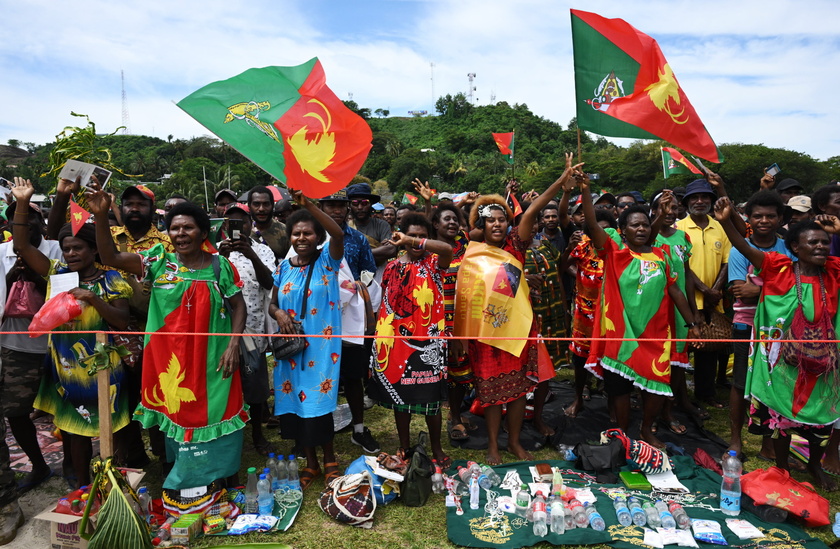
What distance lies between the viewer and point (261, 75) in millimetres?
3697

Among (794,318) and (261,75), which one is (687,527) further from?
→ (261,75)

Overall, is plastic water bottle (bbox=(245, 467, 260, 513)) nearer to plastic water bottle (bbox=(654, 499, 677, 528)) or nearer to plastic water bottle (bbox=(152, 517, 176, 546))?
plastic water bottle (bbox=(152, 517, 176, 546))

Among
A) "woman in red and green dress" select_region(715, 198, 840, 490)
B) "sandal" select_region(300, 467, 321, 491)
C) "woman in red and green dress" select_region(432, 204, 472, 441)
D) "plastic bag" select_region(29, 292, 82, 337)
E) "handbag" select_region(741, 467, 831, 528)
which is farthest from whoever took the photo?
"woman in red and green dress" select_region(432, 204, 472, 441)

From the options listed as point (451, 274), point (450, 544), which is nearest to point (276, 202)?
point (451, 274)

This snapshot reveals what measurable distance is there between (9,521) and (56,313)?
1.45 m

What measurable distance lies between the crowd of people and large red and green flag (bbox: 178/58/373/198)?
0.94 ft

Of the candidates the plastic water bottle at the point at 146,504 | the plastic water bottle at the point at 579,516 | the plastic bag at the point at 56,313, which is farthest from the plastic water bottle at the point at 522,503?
the plastic bag at the point at 56,313

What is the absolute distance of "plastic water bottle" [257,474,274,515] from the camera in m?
3.79

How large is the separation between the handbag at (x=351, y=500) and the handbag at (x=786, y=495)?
2.75 meters

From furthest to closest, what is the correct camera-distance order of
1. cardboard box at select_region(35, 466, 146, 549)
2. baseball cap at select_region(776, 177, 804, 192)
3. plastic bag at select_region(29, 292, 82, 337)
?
baseball cap at select_region(776, 177, 804, 192), plastic bag at select_region(29, 292, 82, 337), cardboard box at select_region(35, 466, 146, 549)

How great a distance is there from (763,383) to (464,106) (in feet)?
425

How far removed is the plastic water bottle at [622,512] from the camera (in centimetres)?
362

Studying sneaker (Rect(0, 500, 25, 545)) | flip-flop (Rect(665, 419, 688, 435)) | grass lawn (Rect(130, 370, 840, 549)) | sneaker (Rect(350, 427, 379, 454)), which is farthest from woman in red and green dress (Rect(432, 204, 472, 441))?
sneaker (Rect(0, 500, 25, 545))

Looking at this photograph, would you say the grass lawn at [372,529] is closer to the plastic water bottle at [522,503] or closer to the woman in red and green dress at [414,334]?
the plastic water bottle at [522,503]
